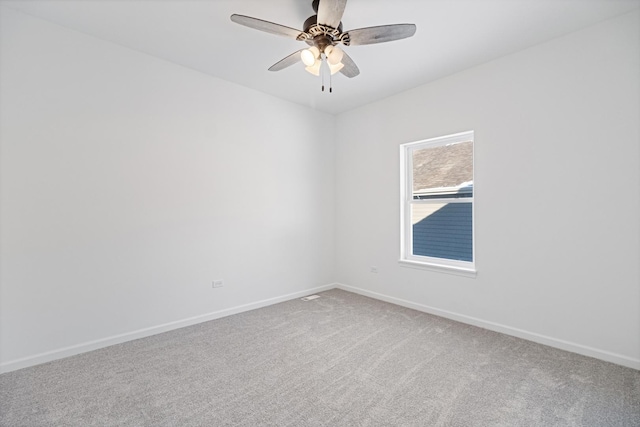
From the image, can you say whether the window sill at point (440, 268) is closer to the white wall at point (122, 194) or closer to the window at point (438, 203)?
the window at point (438, 203)

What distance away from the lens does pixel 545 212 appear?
8.89 ft

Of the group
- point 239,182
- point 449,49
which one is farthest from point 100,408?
point 449,49

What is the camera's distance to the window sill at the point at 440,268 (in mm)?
3215

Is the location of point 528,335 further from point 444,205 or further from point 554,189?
point 444,205

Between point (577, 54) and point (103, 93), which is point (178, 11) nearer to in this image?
point (103, 93)

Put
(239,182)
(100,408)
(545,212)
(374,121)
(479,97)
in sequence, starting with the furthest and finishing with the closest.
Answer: (374,121) → (239,182) → (479,97) → (545,212) → (100,408)

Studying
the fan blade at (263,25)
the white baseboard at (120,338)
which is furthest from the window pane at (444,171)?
the white baseboard at (120,338)

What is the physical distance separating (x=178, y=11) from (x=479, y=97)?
294 cm

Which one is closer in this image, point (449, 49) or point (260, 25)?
point (260, 25)

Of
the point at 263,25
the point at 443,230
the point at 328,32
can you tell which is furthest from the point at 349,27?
the point at 443,230

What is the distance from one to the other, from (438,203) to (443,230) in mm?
336

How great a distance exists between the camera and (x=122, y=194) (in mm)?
2805

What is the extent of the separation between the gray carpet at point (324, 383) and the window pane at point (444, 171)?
5.17 ft

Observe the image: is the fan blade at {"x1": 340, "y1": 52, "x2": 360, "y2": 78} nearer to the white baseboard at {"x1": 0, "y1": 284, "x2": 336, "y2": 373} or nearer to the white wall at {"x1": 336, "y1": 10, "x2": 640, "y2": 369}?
the white wall at {"x1": 336, "y1": 10, "x2": 640, "y2": 369}
